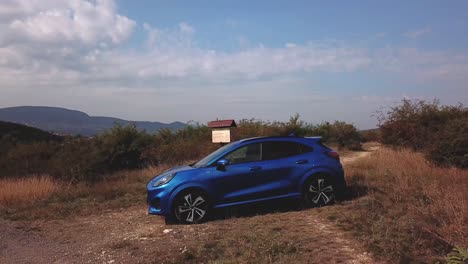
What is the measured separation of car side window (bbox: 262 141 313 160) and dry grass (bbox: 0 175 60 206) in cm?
726

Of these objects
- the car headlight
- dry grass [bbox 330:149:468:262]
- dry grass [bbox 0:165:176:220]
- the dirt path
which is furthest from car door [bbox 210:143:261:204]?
dry grass [bbox 0:165:176:220]

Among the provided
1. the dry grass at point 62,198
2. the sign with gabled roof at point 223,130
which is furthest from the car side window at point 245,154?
the sign with gabled roof at point 223,130

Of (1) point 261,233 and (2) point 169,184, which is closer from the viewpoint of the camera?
→ (1) point 261,233

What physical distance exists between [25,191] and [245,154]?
24.4 ft

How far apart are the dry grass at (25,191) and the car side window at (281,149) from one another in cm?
726

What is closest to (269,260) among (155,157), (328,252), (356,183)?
(328,252)

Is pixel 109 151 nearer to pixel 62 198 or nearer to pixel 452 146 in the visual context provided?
pixel 62 198

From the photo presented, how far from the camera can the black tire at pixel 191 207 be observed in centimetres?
929

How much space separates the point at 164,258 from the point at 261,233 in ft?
5.57

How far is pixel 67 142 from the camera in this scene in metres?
23.0

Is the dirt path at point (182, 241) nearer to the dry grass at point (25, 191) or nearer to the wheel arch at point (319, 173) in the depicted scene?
the wheel arch at point (319, 173)

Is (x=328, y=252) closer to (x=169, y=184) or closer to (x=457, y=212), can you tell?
(x=457, y=212)

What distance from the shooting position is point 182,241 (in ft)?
25.8

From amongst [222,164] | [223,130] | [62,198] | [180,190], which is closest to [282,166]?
[222,164]
